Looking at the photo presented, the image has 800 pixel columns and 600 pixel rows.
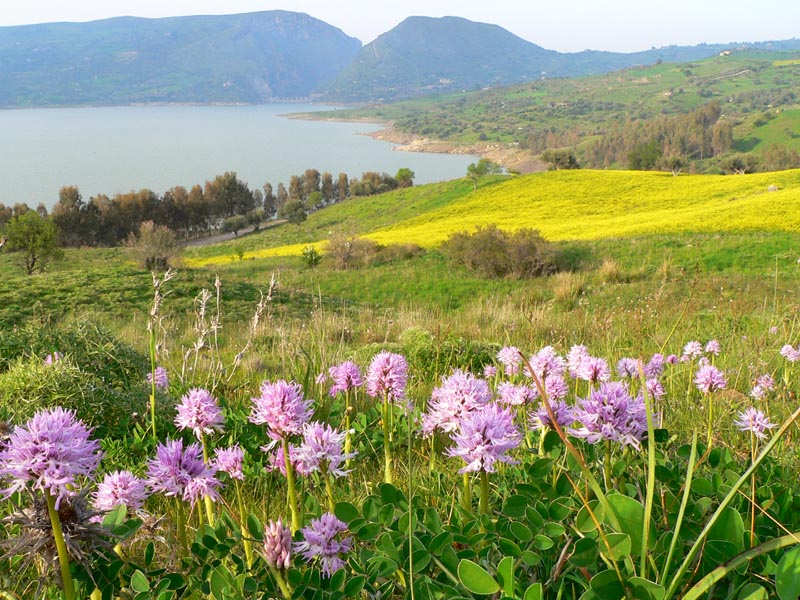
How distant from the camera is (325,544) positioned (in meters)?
1.51

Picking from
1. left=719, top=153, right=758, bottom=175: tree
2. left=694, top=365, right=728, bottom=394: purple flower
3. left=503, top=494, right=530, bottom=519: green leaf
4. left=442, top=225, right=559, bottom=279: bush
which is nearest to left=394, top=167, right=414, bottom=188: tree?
left=719, top=153, right=758, bottom=175: tree

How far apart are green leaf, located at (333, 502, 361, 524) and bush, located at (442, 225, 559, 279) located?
88.5ft

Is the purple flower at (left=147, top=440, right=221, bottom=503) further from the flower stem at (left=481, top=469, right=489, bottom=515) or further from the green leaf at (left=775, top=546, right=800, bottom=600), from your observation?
the green leaf at (left=775, top=546, right=800, bottom=600)

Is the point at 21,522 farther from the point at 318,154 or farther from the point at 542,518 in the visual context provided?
the point at 318,154

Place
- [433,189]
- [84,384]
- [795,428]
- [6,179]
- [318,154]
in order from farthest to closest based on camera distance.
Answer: [318,154] < [6,179] < [433,189] < [84,384] < [795,428]

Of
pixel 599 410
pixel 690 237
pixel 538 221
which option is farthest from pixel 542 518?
pixel 538 221

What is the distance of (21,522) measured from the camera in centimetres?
116

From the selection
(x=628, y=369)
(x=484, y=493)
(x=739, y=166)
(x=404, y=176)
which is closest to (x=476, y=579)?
(x=484, y=493)

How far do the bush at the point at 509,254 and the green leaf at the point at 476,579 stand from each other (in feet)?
89.7

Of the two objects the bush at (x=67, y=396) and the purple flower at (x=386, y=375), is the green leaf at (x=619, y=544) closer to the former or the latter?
the purple flower at (x=386, y=375)

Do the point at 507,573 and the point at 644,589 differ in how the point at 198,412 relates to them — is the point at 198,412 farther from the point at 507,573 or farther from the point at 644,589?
the point at 644,589

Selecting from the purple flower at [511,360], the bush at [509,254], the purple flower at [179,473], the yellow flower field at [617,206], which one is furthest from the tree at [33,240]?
the purple flower at [179,473]

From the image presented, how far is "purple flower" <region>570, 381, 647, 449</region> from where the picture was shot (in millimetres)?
1609

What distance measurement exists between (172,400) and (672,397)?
345 centimetres
